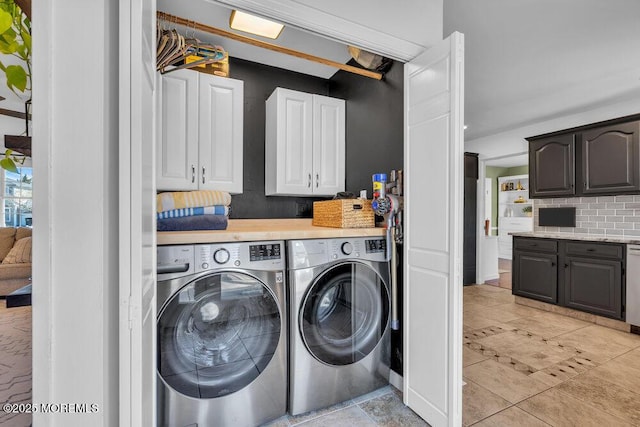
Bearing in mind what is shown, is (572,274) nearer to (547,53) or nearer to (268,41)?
(547,53)

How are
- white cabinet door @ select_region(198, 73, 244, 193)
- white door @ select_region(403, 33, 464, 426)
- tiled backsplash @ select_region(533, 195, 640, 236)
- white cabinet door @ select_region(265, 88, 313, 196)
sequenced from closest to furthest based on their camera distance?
white door @ select_region(403, 33, 464, 426)
white cabinet door @ select_region(198, 73, 244, 193)
white cabinet door @ select_region(265, 88, 313, 196)
tiled backsplash @ select_region(533, 195, 640, 236)

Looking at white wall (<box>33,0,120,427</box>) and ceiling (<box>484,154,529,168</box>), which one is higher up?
ceiling (<box>484,154,529,168</box>)

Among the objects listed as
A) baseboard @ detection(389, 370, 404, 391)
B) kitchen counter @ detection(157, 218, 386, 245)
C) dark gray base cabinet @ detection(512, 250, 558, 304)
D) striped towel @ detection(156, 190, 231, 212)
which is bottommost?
baseboard @ detection(389, 370, 404, 391)

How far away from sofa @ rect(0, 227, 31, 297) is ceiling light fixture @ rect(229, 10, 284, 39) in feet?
5.50

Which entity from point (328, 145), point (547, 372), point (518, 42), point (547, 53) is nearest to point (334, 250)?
point (328, 145)

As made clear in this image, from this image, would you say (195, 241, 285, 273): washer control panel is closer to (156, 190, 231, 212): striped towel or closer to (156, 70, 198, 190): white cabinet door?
(156, 190, 231, 212): striped towel

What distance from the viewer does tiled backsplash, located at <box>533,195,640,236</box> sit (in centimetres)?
350

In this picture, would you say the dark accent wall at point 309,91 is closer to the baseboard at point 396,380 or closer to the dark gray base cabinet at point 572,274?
the baseboard at point 396,380

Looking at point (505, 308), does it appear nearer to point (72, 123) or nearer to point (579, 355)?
point (579, 355)

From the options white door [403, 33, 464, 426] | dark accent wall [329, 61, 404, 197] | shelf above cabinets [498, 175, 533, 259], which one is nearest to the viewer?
white door [403, 33, 464, 426]

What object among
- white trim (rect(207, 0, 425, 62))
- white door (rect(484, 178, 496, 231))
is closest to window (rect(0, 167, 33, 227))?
white trim (rect(207, 0, 425, 62))

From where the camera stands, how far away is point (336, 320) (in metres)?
1.82

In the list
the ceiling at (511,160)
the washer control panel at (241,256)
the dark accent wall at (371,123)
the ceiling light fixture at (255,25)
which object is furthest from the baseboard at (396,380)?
the ceiling at (511,160)

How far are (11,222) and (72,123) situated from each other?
262 millimetres
